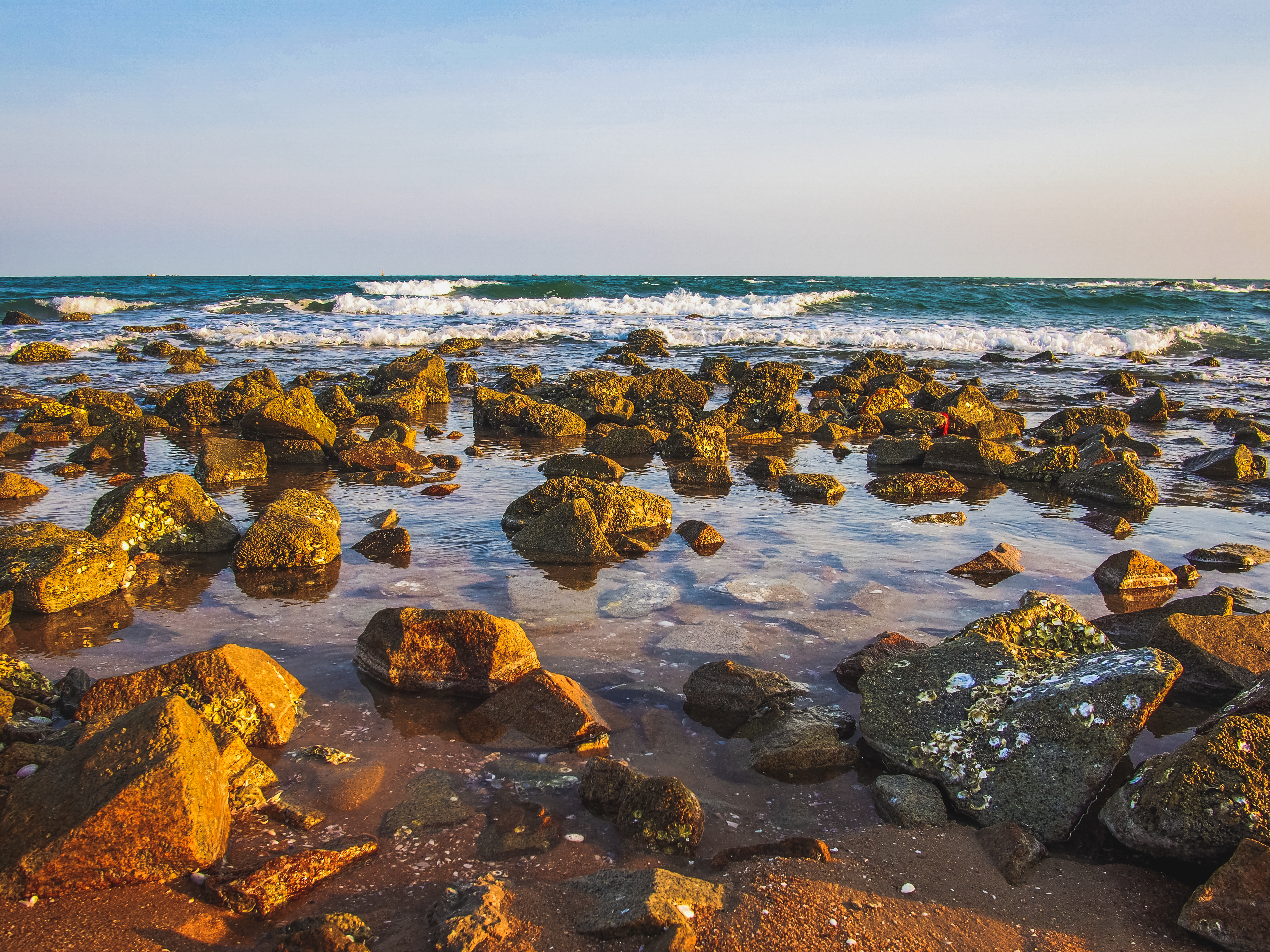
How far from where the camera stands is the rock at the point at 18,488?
313 inches

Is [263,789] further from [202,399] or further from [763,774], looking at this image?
[202,399]

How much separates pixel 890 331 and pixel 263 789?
2849 centimetres

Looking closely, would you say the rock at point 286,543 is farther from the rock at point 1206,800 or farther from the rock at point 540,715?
the rock at point 1206,800

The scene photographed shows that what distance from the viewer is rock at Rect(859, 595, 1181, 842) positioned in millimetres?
3367

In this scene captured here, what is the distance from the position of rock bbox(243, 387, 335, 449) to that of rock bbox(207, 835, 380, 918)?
793cm

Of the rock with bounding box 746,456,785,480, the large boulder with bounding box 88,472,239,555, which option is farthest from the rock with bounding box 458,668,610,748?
the rock with bounding box 746,456,785,480

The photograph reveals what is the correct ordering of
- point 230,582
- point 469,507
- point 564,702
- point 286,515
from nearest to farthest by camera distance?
point 564,702 < point 230,582 < point 286,515 < point 469,507

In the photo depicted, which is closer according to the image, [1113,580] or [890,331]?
[1113,580]

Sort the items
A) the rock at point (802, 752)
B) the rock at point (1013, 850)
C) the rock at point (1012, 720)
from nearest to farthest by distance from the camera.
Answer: the rock at point (1013, 850) → the rock at point (1012, 720) → the rock at point (802, 752)

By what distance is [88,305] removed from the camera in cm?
3453

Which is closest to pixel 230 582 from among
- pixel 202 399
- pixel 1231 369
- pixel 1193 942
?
pixel 1193 942

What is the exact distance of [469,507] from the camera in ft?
26.5

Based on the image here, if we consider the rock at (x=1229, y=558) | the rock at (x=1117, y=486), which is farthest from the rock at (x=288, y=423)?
the rock at (x=1229, y=558)

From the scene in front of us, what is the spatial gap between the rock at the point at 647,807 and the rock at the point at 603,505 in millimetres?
3741
